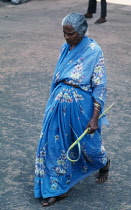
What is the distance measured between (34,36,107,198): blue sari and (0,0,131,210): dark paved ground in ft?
0.84

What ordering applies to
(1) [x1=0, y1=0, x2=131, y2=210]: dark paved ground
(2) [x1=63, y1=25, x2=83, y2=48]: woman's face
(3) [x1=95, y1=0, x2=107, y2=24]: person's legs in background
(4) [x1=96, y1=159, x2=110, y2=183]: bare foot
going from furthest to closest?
(3) [x1=95, y1=0, x2=107, y2=24]: person's legs in background, (4) [x1=96, y1=159, x2=110, y2=183]: bare foot, (1) [x1=0, y1=0, x2=131, y2=210]: dark paved ground, (2) [x1=63, y1=25, x2=83, y2=48]: woman's face

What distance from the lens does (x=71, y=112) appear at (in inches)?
151

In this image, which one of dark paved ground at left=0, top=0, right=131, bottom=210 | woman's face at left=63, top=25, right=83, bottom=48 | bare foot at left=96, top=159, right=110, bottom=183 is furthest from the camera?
bare foot at left=96, top=159, right=110, bottom=183

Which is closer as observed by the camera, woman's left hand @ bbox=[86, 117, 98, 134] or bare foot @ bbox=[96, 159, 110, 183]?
woman's left hand @ bbox=[86, 117, 98, 134]

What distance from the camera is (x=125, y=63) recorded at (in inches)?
319

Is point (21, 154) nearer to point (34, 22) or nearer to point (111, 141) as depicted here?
point (111, 141)

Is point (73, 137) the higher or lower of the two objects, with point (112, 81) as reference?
higher

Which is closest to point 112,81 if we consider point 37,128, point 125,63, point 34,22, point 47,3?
point 125,63

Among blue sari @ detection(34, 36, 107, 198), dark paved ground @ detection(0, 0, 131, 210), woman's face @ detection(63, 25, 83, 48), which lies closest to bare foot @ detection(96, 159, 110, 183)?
dark paved ground @ detection(0, 0, 131, 210)

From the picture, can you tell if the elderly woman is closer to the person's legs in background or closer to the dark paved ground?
the dark paved ground

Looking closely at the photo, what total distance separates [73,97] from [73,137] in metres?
0.38

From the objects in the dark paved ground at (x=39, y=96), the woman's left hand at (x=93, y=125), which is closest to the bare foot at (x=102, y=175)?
the dark paved ground at (x=39, y=96)

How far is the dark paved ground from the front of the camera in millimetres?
4129

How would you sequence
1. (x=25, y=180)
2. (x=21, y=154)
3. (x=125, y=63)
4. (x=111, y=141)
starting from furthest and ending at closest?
(x=125, y=63) < (x=111, y=141) < (x=21, y=154) < (x=25, y=180)
